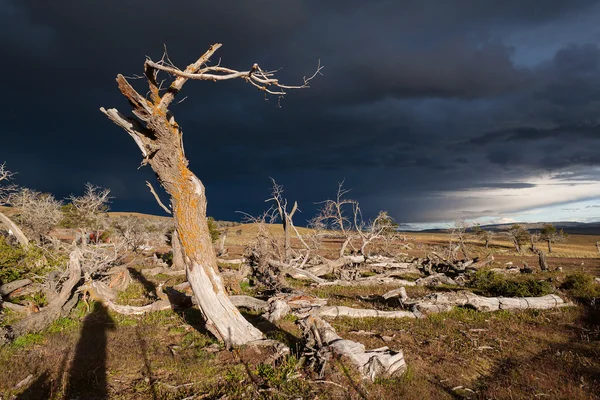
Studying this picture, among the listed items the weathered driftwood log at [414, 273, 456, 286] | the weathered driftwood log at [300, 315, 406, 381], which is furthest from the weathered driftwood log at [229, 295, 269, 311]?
the weathered driftwood log at [414, 273, 456, 286]

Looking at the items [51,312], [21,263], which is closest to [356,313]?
[51,312]

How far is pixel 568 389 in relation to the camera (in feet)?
24.2

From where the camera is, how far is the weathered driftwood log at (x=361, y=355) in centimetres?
777

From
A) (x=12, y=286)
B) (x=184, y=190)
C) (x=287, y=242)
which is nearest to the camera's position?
(x=184, y=190)

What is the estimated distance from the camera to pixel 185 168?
28.1 feet

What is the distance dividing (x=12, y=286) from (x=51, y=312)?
134 inches

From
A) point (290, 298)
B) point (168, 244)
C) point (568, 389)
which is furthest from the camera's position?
point (168, 244)

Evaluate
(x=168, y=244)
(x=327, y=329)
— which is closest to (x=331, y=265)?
→ (x=327, y=329)

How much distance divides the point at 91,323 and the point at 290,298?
23.4 ft

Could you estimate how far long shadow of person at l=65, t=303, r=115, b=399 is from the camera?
7.00 m

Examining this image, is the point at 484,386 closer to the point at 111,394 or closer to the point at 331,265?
the point at 111,394

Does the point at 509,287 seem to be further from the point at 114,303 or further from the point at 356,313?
the point at 114,303

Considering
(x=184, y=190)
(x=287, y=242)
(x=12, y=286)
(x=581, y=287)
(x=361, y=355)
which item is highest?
(x=184, y=190)

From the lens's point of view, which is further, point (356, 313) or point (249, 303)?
point (249, 303)
